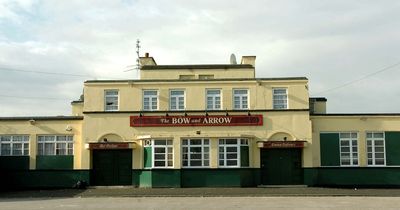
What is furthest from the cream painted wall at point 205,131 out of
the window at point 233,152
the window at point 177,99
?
the window at point 177,99

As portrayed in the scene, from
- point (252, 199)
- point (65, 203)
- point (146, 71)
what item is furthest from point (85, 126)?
point (252, 199)

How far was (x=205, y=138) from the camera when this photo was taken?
33.7 meters

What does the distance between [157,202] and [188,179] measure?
830 cm

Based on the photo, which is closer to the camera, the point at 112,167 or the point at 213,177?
the point at 213,177

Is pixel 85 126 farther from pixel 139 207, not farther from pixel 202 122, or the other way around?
pixel 139 207

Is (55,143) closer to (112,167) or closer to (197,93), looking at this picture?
(112,167)

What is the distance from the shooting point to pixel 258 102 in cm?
3419

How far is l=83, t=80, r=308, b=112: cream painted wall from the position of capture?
34219 mm

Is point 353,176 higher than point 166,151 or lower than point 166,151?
lower

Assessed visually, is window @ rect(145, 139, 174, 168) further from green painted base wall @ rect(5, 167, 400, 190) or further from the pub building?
green painted base wall @ rect(5, 167, 400, 190)

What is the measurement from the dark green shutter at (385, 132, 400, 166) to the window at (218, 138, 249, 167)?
7.99 meters

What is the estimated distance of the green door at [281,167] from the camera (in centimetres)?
3416

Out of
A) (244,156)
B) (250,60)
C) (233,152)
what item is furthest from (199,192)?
(250,60)

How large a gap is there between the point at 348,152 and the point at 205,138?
26.8ft
